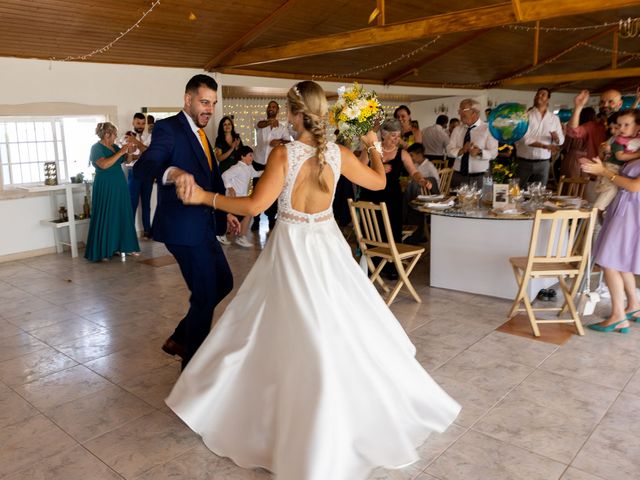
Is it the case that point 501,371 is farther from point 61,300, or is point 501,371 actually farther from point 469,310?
point 61,300

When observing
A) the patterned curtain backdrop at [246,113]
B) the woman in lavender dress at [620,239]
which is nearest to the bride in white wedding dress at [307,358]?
the woman in lavender dress at [620,239]

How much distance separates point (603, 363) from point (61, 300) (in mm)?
4812

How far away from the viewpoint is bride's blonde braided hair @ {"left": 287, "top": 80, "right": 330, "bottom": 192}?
2.69 metres

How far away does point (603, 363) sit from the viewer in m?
3.92

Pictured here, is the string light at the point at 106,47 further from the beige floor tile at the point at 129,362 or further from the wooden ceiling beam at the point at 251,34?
the beige floor tile at the point at 129,362

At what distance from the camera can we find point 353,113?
317cm

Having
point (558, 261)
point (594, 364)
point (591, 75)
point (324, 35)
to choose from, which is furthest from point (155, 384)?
point (591, 75)

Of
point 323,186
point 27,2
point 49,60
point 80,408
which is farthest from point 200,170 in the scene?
point 49,60

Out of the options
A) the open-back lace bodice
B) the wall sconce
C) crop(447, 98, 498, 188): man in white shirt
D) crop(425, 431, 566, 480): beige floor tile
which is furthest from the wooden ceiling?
crop(425, 431, 566, 480): beige floor tile

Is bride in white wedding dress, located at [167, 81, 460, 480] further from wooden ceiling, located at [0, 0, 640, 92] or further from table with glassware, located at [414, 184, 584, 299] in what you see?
wooden ceiling, located at [0, 0, 640, 92]

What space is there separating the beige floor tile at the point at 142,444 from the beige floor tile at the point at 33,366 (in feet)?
3.65

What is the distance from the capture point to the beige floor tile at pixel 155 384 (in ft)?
11.7

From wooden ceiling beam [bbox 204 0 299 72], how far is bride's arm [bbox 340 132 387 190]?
5.61 m

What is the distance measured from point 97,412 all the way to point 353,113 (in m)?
2.29
